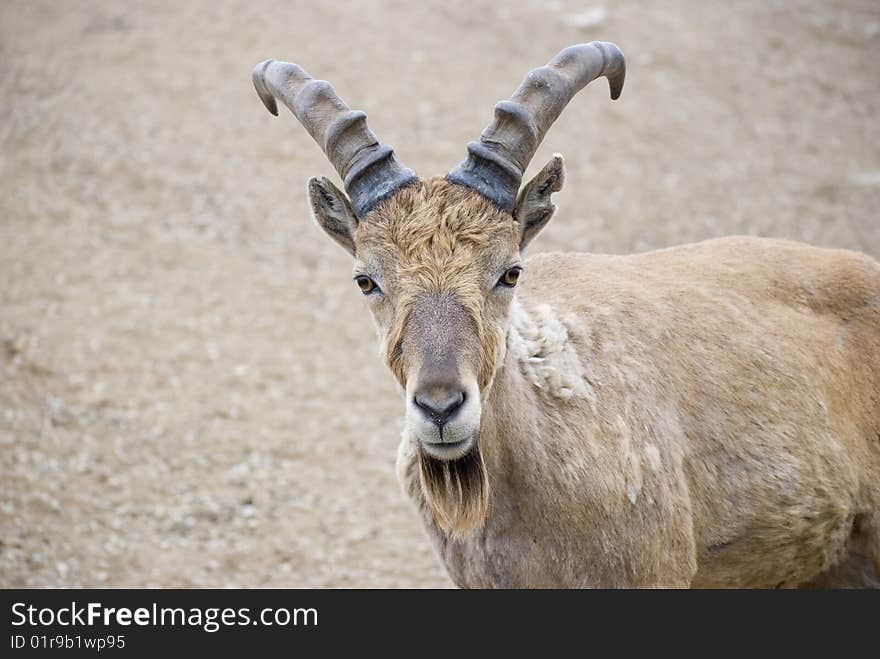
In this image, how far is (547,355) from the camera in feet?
17.7

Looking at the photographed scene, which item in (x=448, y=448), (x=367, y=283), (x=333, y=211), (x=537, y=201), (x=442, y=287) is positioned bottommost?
(x=448, y=448)

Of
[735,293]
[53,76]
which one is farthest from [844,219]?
[53,76]

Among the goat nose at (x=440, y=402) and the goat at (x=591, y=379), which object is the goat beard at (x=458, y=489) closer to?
the goat at (x=591, y=379)

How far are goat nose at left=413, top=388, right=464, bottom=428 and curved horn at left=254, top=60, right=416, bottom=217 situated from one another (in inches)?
51.7

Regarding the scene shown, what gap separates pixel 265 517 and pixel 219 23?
38.8ft

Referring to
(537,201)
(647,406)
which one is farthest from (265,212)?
(647,406)

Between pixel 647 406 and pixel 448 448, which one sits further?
pixel 647 406

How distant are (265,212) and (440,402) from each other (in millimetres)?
10076

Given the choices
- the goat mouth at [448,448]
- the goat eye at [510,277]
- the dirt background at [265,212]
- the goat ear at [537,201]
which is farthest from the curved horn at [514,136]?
the dirt background at [265,212]

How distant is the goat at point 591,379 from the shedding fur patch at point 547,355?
0.01 m

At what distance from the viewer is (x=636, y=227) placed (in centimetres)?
1357

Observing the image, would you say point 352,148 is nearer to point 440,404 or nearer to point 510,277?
point 510,277

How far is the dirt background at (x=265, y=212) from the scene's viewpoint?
352 inches
